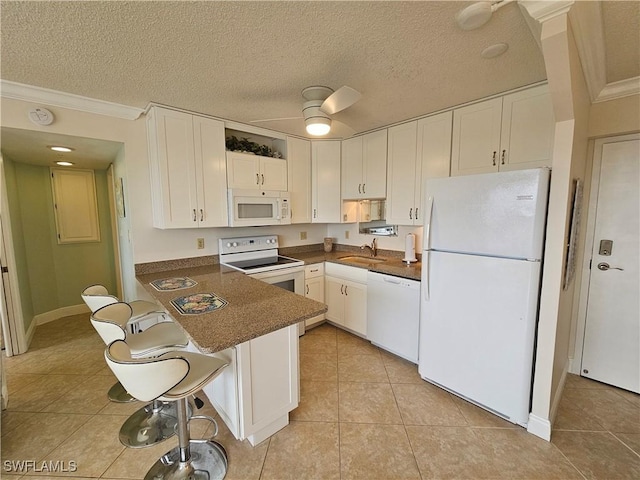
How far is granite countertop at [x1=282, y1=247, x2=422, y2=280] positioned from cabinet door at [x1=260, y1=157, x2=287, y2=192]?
94cm

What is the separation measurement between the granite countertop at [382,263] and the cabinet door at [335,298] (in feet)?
0.86

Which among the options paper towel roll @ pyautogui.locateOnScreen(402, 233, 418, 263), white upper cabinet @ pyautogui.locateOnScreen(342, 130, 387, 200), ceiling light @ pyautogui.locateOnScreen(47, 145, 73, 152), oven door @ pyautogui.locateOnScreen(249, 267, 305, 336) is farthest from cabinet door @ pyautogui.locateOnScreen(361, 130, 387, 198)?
ceiling light @ pyautogui.locateOnScreen(47, 145, 73, 152)

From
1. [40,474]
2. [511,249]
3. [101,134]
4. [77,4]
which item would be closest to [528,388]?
[511,249]

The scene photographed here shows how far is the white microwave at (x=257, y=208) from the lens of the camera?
108 inches

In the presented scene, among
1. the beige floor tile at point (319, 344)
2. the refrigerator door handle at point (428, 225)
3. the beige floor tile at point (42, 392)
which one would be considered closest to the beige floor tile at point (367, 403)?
the beige floor tile at point (319, 344)

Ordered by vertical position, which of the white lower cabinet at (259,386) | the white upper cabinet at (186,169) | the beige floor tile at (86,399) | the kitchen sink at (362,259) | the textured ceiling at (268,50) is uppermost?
the textured ceiling at (268,50)

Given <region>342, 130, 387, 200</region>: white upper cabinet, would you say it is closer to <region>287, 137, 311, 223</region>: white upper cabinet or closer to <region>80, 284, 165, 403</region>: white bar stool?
<region>287, 137, 311, 223</region>: white upper cabinet

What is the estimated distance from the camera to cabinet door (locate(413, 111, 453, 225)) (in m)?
2.49

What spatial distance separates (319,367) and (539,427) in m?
1.64

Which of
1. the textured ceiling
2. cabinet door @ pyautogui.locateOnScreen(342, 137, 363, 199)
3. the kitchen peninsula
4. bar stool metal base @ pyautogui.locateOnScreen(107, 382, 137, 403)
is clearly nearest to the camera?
the textured ceiling

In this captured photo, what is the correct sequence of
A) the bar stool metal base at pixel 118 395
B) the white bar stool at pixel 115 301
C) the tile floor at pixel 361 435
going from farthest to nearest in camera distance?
the bar stool metal base at pixel 118 395 < the white bar stool at pixel 115 301 < the tile floor at pixel 361 435

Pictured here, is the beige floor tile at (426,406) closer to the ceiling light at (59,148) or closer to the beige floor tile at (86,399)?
the beige floor tile at (86,399)

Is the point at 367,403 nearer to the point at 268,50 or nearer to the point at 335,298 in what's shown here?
the point at 335,298

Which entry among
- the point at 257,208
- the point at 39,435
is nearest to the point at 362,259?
the point at 257,208
